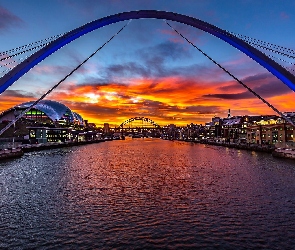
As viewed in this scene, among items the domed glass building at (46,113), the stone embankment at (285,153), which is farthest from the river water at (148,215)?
the domed glass building at (46,113)

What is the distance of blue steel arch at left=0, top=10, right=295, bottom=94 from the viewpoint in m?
25.5

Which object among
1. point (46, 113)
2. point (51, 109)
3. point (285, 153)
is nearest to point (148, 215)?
point (285, 153)

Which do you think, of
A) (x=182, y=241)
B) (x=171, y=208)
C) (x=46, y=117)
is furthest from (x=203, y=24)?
(x=46, y=117)

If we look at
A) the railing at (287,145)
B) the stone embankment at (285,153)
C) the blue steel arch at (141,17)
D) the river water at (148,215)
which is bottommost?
the river water at (148,215)

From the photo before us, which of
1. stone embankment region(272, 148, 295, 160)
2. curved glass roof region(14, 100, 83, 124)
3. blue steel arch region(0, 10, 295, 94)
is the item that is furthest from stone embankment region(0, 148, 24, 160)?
curved glass roof region(14, 100, 83, 124)

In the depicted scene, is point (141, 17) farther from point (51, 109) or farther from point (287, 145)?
point (51, 109)

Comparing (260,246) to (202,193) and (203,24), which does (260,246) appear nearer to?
(202,193)

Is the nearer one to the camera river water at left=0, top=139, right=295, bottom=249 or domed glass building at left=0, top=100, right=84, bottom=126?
river water at left=0, top=139, right=295, bottom=249

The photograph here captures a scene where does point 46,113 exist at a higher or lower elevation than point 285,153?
higher

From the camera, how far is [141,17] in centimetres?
3181

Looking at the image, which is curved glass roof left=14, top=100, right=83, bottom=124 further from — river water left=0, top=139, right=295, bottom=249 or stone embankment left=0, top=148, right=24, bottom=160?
river water left=0, top=139, right=295, bottom=249

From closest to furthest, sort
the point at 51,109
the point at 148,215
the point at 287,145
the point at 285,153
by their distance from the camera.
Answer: the point at 148,215, the point at 285,153, the point at 287,145, the point at 51,109

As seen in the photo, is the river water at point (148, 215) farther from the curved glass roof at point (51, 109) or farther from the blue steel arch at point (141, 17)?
the curved glass roof at point (51, 109)

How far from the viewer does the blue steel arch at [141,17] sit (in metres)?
25.5
